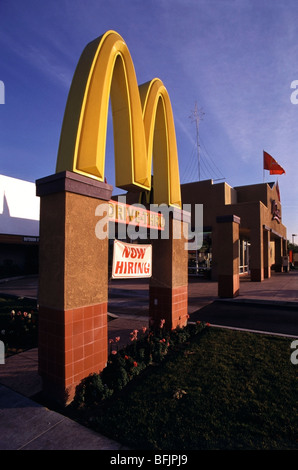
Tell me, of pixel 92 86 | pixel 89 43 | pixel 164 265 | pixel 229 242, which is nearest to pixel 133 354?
pixel 164 265

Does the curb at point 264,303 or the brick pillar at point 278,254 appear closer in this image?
the curb at point 264,303

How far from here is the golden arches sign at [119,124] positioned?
5.64 metres

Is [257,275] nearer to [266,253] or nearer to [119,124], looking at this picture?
[266,253]

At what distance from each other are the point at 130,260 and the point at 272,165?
29.4 meters

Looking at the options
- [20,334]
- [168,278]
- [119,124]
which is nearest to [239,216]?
[168,278]

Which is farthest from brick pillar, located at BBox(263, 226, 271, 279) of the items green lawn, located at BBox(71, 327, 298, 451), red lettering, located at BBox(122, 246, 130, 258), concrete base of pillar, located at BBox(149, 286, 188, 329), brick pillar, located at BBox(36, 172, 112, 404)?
brick pillar, located at BBox(36, 172, 112, 404)

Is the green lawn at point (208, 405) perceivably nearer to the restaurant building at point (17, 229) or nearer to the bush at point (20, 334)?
the bush at point (20, 334)

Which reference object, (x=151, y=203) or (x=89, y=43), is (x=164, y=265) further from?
(x=89, y=43)

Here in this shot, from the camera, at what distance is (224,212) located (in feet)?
82.4

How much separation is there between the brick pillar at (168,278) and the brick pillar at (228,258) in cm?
712

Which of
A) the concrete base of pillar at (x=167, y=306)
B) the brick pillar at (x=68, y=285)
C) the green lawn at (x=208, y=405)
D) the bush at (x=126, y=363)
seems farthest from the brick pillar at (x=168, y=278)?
the brick pillar at (x=68, y=285)

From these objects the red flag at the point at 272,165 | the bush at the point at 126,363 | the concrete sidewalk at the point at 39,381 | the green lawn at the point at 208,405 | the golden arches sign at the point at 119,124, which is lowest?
the concrete sidewalk at the point at 39,381

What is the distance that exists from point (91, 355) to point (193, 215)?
74.9 feet

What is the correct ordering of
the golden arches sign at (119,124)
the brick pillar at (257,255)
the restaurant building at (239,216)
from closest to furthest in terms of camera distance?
the golden arches sign at (119,124) → the brick pillar at (257,255) → the restaurant building at (239,216)
